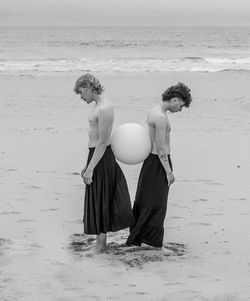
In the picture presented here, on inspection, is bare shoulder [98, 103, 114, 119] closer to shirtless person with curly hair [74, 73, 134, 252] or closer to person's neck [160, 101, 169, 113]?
shirtless person with curly hair [74, 73, 134, 252]

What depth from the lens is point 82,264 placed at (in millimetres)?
5984

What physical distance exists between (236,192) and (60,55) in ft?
116

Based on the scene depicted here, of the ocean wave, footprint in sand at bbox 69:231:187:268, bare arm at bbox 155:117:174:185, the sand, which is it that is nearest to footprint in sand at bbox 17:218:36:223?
the sand

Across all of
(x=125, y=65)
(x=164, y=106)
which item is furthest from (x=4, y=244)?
(x=125, y=65)

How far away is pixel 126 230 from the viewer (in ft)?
23.1

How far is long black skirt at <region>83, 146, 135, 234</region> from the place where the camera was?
618 centimetres

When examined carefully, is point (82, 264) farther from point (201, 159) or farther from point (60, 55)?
point (60, 55)

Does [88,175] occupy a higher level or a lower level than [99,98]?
lower

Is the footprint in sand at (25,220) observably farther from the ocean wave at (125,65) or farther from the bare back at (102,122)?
the ocean wave at (125,65)

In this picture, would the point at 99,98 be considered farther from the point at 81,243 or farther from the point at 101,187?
the point at 81,243

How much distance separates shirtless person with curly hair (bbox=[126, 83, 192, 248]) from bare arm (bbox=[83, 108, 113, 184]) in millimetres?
380

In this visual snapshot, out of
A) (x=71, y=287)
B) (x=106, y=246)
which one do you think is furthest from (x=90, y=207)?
(x=71, y=287)

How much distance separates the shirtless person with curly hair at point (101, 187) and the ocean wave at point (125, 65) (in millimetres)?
22818

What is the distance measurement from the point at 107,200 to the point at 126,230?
914 millimetres
